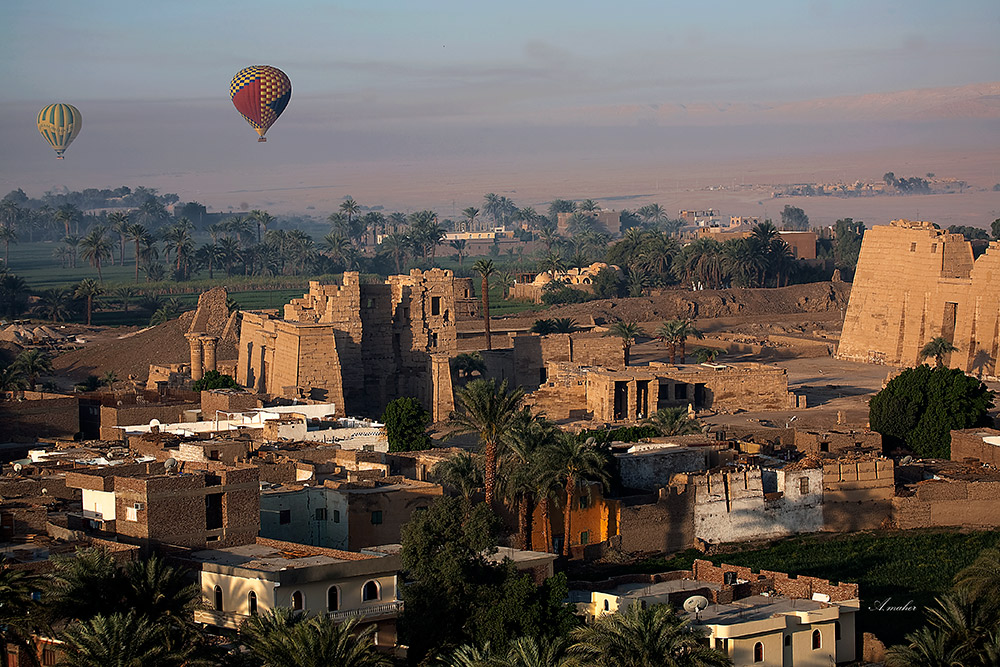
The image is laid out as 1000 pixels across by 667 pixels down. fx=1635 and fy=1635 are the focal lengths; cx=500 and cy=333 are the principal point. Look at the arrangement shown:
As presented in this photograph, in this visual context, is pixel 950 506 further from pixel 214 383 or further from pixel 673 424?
pixel 214 383

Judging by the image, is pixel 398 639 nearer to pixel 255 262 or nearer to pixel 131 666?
pixel 131 666

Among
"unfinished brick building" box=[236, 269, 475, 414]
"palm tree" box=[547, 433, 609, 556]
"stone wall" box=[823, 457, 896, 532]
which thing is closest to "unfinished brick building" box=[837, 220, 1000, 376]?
"unfinished brick building" box=[236, 269, 475, 414]

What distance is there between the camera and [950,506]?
40875 millimetres

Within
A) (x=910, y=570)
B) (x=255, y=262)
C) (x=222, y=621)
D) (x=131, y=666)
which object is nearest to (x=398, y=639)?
(x=222, y=621)

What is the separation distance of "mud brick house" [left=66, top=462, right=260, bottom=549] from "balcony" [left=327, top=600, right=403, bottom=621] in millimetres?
4046

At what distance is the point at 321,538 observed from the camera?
3397 cm

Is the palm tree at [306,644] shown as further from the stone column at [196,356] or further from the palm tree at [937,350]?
the palm tree at [937,350]

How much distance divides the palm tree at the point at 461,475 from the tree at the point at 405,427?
28.7ft

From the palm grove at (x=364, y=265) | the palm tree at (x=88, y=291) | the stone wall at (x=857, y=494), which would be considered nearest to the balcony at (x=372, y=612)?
the stone wall at (x=857, y=494)

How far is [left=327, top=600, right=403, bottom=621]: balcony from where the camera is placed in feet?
87.1

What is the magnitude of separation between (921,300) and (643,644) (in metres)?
46.1

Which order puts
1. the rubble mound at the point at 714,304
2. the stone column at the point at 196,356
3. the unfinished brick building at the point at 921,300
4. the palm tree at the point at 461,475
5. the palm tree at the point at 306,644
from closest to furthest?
the palm tree at the point at 306,644, the palm tree at the point at 461,475, the stone column at the point at 196,356, the unfinished brick building at the point at 921,300, the rubble mound at the point at 714,304

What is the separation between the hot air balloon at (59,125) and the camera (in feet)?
373

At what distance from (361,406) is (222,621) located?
96.6ft
